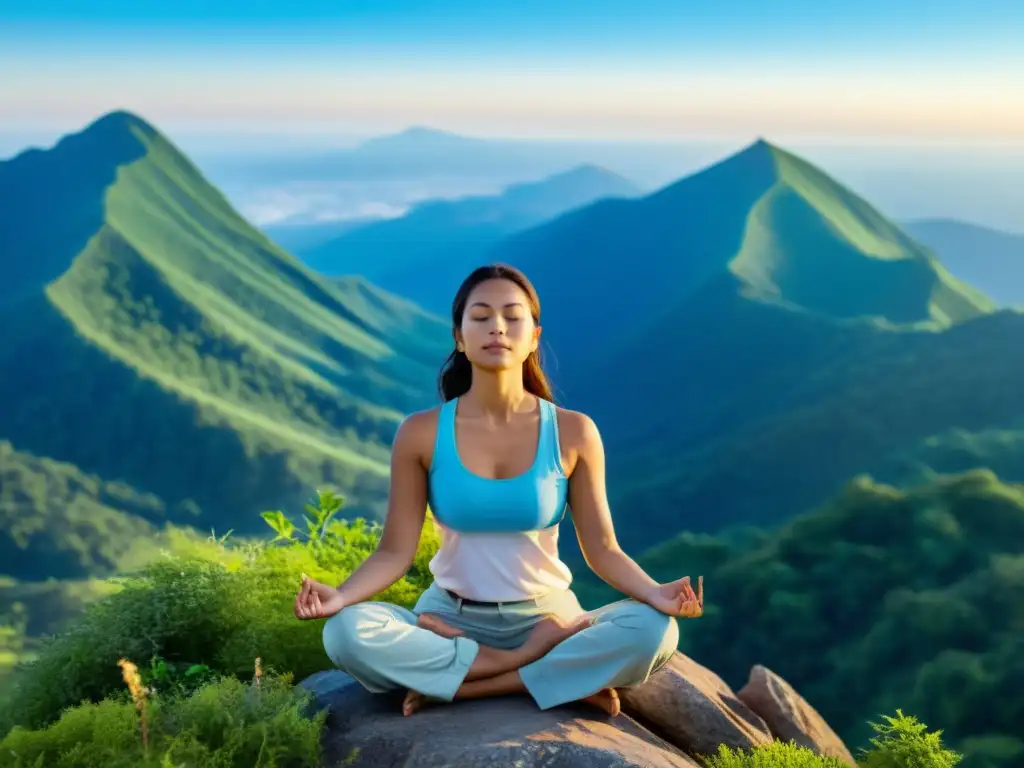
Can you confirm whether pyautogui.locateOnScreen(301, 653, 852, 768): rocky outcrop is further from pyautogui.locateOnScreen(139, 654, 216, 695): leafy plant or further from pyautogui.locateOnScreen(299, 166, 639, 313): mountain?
pyautogui.locateOnScreen(299, 166, 639, 313): mountain

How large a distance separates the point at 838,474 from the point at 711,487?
18.6 feet

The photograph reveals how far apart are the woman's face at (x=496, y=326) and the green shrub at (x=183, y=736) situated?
1483 millimetres

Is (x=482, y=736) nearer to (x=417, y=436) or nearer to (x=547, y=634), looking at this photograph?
(x=547, y=634)

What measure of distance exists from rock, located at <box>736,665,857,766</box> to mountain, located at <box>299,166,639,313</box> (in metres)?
111

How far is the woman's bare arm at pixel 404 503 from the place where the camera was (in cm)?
400

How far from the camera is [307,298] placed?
93.9 m

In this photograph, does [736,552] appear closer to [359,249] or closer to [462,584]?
[462,584]

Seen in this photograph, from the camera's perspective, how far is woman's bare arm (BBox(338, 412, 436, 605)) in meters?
4.00

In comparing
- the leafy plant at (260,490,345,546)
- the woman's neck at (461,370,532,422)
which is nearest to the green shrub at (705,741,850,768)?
the woman's neck at (461,370,532,422)

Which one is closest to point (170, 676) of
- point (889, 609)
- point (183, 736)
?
point (183, 736)

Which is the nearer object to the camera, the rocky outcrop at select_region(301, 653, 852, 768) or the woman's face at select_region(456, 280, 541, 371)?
the rocky outcrop at select_region(301, 653, 852, 768)

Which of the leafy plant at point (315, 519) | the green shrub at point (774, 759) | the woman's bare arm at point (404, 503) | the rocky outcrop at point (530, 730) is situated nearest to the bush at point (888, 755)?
the green shrub at point (774, 759)

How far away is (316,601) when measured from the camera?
11.8 ft

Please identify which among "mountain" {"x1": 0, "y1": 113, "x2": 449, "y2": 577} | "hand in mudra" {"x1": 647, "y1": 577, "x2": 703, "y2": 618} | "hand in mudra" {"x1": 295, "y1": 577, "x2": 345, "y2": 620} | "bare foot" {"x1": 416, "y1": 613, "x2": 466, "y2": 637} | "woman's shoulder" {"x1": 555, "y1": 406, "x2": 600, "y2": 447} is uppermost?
"woman's shoulder" {"x1": 555, "y1": 406, "x2": 600, "y2": 447}
